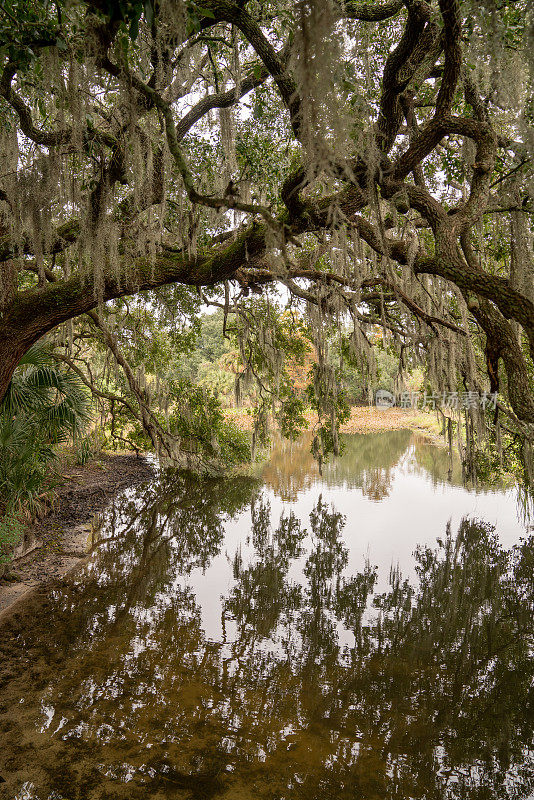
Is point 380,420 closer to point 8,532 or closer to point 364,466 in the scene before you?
point 364,466

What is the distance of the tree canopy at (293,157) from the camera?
8.76 ft

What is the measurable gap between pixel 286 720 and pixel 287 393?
5.83m

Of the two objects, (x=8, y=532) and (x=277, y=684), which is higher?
(x=8, y=532)

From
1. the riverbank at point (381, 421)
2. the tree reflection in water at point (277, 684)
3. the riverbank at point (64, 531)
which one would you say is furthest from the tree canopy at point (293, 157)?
the riverbank at point (381, 421)

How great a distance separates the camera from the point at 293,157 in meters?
5.69

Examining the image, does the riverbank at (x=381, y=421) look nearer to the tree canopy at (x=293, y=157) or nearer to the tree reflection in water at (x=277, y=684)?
the tree reflection in water at (x=277, y=684)

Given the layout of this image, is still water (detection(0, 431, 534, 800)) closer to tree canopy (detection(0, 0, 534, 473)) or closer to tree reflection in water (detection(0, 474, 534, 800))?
tree reflection in water (detection(0, 474, 534, 800))

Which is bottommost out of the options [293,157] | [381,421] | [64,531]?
[381,421]

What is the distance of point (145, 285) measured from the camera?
4797 millimetres

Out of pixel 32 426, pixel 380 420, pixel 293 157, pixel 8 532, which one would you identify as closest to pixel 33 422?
pixel 32 426

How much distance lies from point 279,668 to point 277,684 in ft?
0.65

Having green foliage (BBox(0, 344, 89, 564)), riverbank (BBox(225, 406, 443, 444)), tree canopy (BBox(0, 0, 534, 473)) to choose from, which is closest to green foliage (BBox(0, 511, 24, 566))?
green foliage (BBox(0, 344, 89, 564))

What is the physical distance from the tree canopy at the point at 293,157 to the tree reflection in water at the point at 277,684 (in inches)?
78.1

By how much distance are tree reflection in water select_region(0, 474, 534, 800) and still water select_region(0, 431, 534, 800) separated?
0.04 ft
